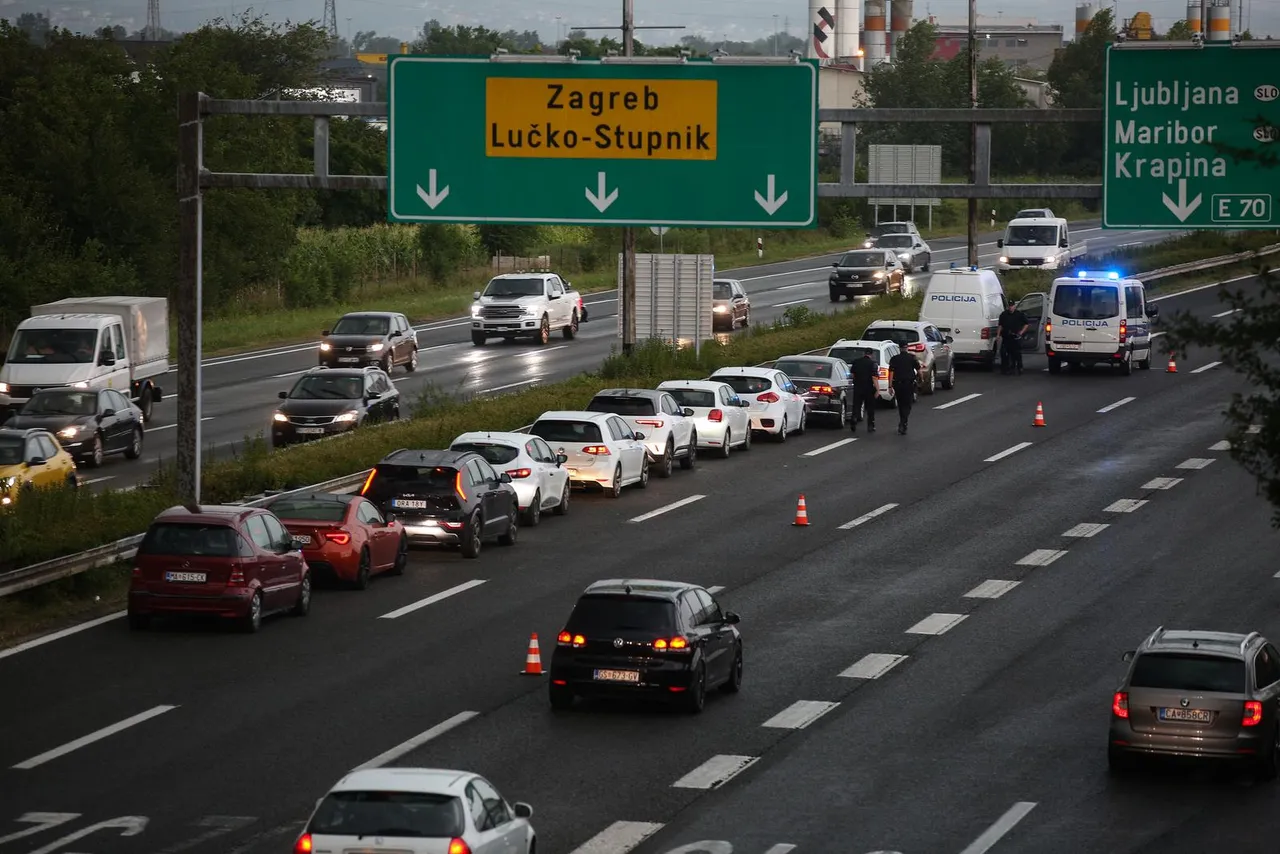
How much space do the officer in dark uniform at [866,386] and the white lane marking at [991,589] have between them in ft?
50.5

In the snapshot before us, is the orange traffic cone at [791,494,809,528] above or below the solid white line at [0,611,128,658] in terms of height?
above

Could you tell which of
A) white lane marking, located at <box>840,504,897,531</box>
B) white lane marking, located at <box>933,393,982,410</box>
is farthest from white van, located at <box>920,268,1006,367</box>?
white lane marking, located at <box>840,504,897,531</box>

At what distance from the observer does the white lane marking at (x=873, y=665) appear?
986 inches

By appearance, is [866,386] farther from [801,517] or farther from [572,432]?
[801,517]

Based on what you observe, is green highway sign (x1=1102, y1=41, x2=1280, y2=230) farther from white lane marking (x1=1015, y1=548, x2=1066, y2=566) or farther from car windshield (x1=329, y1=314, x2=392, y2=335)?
car windshield (x1=329, y1=314, x2=392, y2=335)

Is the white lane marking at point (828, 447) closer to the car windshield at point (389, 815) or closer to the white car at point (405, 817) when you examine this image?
the white car at point (405, 817)

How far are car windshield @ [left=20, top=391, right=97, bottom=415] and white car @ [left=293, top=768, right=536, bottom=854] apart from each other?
2746cm

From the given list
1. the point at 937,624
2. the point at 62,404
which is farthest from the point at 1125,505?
the point at 62,404

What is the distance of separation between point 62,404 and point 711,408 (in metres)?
12.9

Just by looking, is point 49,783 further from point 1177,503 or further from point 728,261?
point 728,261

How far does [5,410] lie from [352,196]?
49742 millimetres

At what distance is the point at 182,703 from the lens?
2267 centimetres

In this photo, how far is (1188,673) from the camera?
20.8 m

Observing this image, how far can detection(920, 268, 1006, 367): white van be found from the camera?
56.1m
